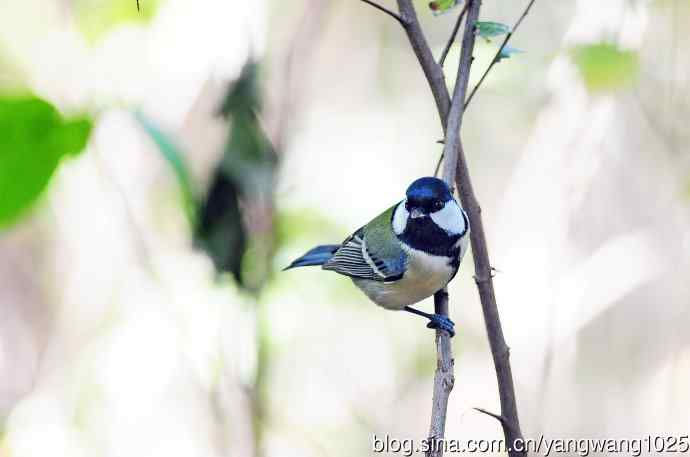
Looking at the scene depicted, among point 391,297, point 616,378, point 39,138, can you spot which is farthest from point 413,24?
point 616,378

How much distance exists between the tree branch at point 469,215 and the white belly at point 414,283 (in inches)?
A: 25.2

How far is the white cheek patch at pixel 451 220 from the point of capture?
2.58m

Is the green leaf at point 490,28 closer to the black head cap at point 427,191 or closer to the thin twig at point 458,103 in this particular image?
the thin twig at point 458,103

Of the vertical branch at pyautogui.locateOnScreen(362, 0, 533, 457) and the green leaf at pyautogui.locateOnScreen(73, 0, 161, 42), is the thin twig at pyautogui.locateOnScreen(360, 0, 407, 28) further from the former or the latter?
the green leaf at pyautogui.locateOnScreen(73, 0, 161, 42)

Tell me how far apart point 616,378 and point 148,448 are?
260 cm

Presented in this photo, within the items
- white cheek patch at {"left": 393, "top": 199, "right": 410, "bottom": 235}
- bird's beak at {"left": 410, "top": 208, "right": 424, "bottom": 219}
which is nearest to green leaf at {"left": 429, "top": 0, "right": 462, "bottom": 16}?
bird's beak at {"left": 410, "top": 208, "right": 424, "bottom": 219}

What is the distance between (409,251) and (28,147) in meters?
1.75

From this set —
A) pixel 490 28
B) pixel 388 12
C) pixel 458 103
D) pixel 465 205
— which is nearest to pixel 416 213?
pixel 465 205

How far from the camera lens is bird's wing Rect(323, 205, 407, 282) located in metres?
2.86

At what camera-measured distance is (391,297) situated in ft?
9.61

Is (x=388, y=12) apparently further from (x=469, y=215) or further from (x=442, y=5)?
(x=469, y=215)

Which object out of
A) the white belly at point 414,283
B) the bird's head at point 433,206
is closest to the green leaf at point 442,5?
the bird's head at point 433,206

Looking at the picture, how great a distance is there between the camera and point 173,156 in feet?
4.41

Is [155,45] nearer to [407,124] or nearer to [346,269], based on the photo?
[346,269]
